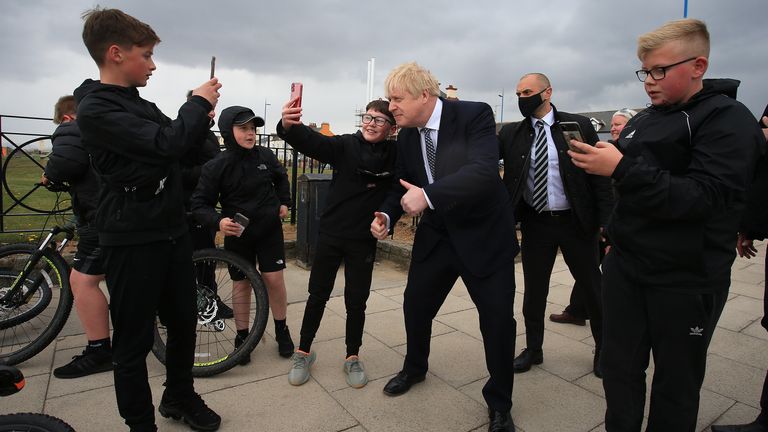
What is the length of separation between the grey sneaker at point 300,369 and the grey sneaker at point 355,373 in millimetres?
256

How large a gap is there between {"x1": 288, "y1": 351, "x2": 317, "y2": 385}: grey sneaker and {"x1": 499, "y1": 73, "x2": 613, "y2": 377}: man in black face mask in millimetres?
1447

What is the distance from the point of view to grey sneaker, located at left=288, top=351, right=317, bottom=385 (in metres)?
2.97

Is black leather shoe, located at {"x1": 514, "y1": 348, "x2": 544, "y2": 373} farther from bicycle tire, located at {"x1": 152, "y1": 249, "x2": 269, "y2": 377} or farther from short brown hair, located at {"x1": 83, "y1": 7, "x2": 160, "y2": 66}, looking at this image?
short brown hair, located at {"x1": 83, "y1": 7, "x2": 160, "y2": 66}

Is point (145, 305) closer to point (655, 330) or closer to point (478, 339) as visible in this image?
point (655, 330)

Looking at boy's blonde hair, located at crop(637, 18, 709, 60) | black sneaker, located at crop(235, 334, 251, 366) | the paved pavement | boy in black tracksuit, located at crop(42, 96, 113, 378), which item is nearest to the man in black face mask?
the paved pavement

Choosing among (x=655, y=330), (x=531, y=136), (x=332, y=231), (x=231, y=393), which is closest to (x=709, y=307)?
(x=655, y=330)

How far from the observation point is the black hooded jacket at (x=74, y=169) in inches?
115

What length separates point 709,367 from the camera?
3.38m

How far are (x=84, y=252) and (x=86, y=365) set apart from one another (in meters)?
0.73

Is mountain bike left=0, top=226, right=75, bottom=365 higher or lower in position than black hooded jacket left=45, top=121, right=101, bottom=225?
lower

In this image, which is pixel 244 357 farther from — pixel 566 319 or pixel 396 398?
pixel 566 319

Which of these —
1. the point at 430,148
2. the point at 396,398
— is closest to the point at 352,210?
the point at 430,148

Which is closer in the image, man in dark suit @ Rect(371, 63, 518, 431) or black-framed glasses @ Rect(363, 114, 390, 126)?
man in dark suit @ Rect(371, 63, 518, 431)

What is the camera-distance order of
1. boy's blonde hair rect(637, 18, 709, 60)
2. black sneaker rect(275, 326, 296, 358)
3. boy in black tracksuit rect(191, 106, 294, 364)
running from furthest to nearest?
black sneaker rect(275, 326, 296, 358) → boy in black tracksuit rect(191, 106, 294, 364) → boy's blonde hair rect(637, 18, 709, 60)
